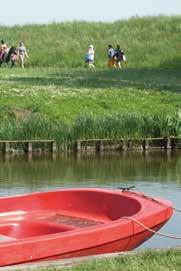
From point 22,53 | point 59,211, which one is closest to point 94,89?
point 22,53

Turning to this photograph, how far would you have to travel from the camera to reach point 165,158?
1152 inches

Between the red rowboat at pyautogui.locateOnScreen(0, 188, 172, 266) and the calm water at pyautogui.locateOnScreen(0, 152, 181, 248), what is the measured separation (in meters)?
4.99

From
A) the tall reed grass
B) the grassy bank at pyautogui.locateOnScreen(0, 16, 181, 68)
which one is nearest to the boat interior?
the tall reed grass

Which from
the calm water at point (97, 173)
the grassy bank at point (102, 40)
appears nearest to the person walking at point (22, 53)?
the grassy bank at point (102, 40)

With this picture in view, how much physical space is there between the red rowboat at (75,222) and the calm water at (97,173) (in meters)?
4.99

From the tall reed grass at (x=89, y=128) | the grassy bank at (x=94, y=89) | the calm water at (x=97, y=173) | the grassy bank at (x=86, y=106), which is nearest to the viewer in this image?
the calm water at (x=97, y=173)

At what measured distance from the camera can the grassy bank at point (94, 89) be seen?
3055cm

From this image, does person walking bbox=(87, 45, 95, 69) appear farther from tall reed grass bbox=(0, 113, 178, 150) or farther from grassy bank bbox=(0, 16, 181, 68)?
tall reed grass bbox=(0, 113, 178, 150)

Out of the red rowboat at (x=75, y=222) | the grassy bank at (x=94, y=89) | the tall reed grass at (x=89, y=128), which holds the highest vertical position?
the grassy bank at (x=94, y=89)

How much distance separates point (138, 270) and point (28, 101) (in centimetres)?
2359

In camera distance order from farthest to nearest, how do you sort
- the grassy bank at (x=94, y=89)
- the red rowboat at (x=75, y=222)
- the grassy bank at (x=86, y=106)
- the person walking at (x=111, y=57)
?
the person walking at (x=111, y=57), the grassy bank at (x=94, y=89), the grassy bank at (x=86, y=106), the red rowboat at (x=75, y=222)

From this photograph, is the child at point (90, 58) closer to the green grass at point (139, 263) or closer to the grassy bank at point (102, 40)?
the grassy bank at point (102, 40)

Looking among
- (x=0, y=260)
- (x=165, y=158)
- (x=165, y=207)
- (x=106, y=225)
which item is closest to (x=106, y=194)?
(x=165, y=207)

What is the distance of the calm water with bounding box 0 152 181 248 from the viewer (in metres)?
23.0
